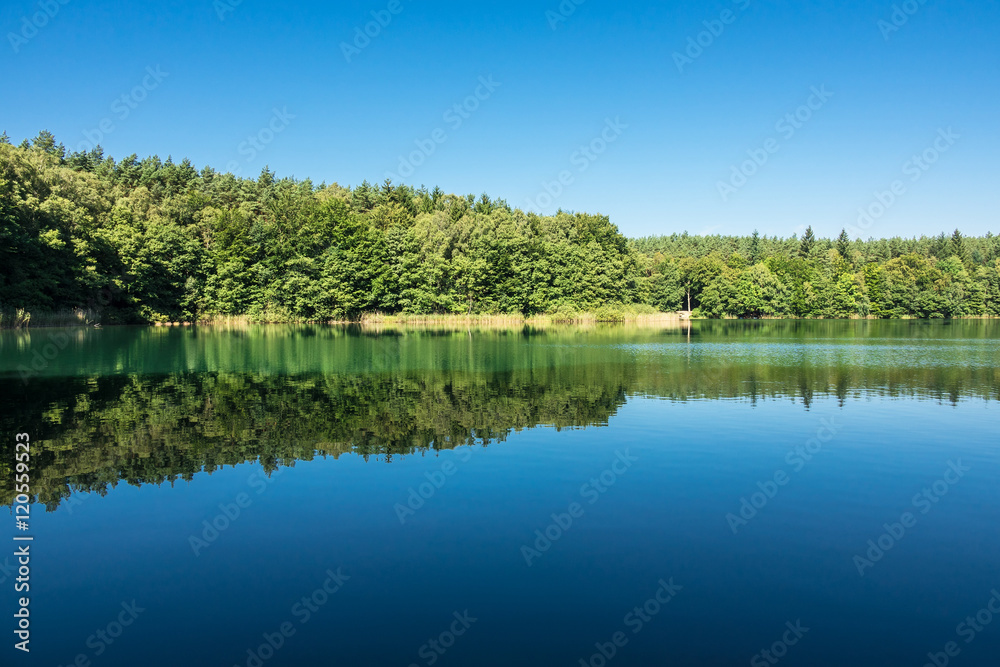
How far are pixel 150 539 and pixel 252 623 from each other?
3179 millimetres

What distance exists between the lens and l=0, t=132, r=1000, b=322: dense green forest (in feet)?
189

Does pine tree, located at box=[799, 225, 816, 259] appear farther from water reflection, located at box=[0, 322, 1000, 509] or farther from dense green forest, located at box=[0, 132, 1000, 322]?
water reflection, located at box=[0, 322, 1000, 509]

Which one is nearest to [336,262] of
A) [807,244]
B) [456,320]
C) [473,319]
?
[456,320]

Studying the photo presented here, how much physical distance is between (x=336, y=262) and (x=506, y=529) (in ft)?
229

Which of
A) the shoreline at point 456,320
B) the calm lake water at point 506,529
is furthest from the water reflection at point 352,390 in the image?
the shoreline at point 456,320

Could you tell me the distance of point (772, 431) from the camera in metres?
15.9

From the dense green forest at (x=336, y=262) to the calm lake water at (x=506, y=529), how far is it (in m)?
45.0

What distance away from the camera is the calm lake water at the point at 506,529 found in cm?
639

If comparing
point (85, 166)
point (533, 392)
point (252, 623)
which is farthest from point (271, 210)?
point (252, 623)

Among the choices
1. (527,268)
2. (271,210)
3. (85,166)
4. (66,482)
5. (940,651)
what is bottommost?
(940,651)

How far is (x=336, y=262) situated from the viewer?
75.4 metres

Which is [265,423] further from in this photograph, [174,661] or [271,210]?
[271,210]

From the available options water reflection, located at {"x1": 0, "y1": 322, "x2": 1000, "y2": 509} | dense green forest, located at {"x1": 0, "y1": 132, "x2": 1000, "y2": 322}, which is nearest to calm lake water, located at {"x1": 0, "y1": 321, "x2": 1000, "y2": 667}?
water reflection, located at {"x1": 0, "y1": 322, "x2": 1000, "y2": 509}

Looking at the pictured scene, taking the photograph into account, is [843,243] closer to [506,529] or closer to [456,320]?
[456,320]
